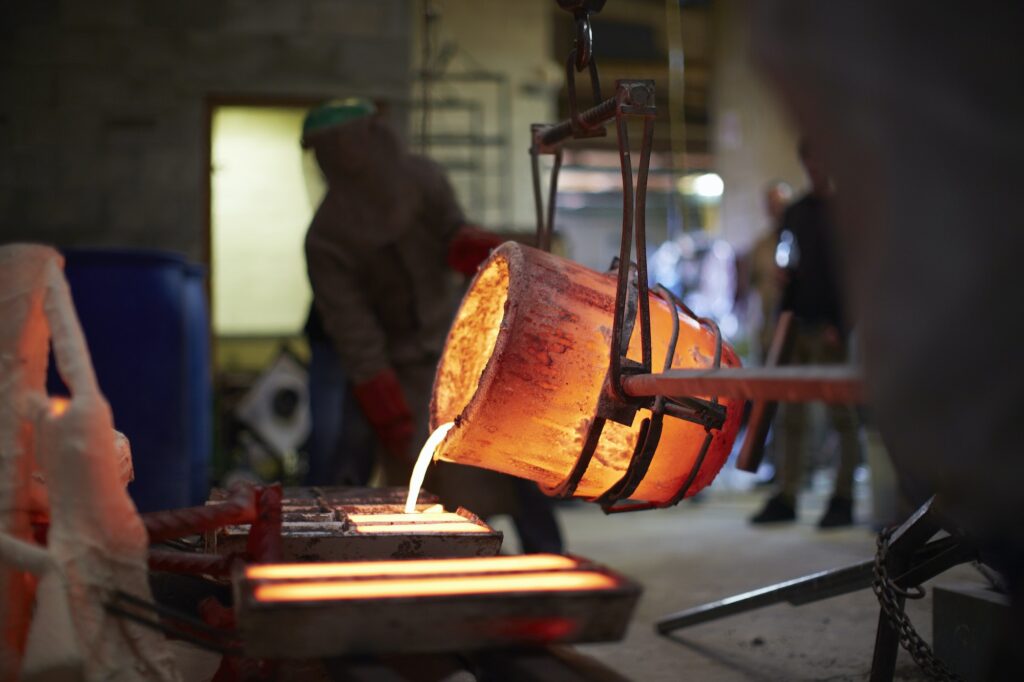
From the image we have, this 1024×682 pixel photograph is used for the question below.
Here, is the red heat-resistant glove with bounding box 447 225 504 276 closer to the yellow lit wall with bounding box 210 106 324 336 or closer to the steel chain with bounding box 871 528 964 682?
the steel chain with bounding box 871 528 964 682

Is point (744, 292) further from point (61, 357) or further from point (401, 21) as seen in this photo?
A: point (61, 357)

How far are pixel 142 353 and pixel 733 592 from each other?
2.28 metres

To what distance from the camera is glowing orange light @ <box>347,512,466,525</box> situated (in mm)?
1843

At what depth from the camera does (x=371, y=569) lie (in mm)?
1397

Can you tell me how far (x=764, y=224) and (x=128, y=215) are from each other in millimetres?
6967

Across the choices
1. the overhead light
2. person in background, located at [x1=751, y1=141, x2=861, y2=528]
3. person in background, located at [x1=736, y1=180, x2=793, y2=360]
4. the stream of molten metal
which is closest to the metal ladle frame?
the stream of molten metal

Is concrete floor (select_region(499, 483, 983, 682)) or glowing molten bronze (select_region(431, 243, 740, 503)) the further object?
concrete floor (select_region(499, 483, 983, 682))

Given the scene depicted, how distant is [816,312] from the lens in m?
4.48

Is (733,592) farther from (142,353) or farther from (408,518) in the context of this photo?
(142,353)

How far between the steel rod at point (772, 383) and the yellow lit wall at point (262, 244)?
238 inches

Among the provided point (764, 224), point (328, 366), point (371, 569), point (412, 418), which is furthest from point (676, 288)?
point (371, 569)

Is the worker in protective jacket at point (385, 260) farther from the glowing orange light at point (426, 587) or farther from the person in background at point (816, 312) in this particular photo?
the glowing orange light at point (426, 587)

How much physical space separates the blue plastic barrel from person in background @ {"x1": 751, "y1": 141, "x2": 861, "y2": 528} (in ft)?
7.89

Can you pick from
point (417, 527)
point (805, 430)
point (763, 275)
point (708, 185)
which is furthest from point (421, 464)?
point (708, 185)
